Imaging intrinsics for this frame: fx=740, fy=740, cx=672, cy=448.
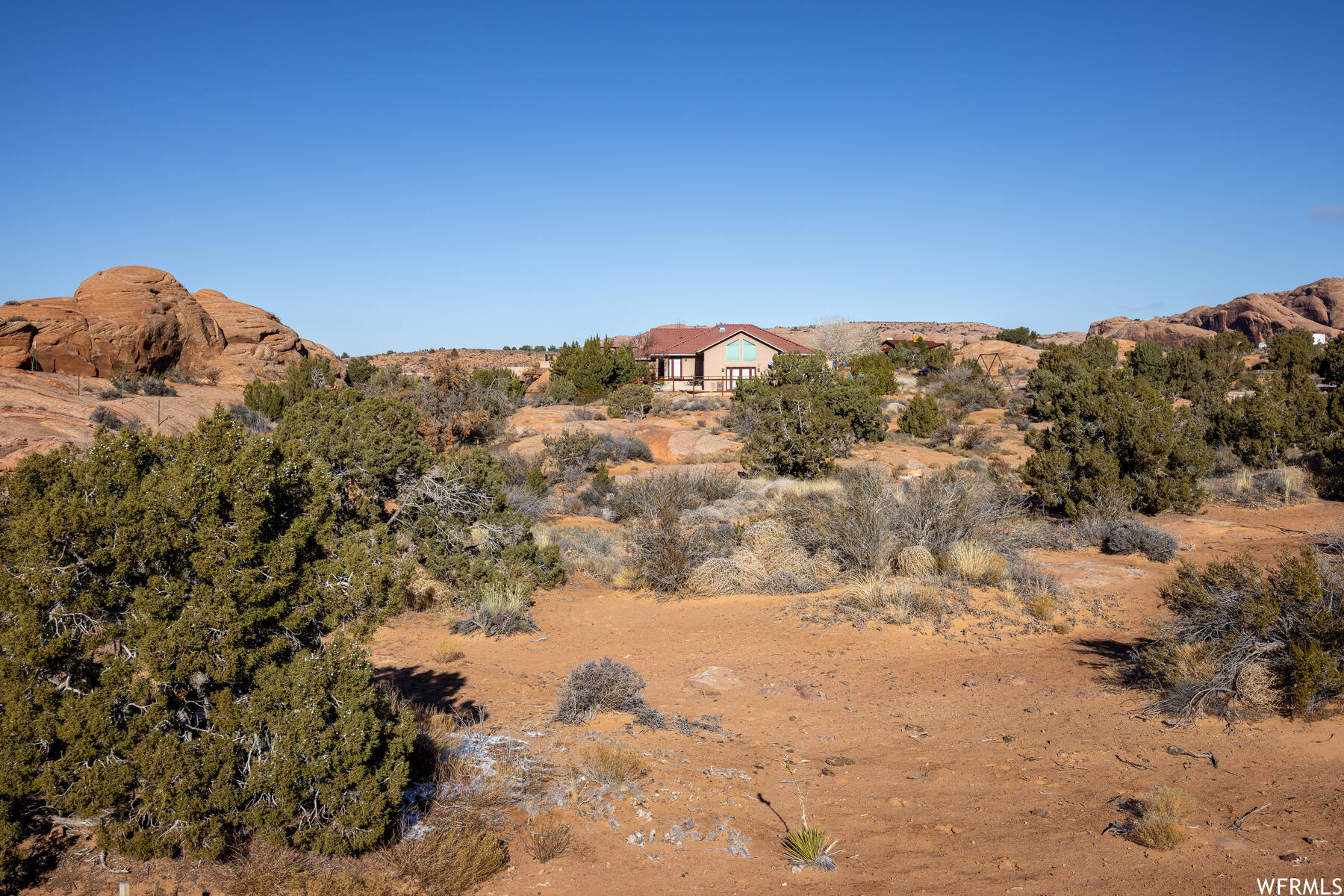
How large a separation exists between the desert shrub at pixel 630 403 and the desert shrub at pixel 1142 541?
19.6 meters

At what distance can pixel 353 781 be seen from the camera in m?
3.92

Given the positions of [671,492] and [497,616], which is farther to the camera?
[671,492]

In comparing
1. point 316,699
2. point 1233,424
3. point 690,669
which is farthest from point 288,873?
point 1233,424

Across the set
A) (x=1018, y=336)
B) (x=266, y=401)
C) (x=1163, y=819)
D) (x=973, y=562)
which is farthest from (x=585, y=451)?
(x=1018, y=336)

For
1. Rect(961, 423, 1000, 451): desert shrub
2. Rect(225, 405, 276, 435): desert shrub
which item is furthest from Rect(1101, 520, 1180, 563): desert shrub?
Rect(225, 405, 276, 435): desert shrub

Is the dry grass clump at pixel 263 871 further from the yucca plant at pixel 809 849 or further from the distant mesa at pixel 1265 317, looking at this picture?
the distant mesa at pixel 1265 317

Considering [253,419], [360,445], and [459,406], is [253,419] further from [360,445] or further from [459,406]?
[360,445]

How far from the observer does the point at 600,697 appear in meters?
6.53

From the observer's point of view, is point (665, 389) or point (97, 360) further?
Answer: point (665, 389)

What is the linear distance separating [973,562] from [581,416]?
63.8 ft

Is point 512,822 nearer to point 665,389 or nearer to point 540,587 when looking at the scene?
point 540,587

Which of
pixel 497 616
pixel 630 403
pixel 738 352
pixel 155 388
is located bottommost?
pixel 497 616

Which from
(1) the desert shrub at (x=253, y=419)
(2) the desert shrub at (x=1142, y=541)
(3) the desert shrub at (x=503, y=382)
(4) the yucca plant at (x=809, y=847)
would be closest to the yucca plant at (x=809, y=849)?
(4) the yucca plant at (x=809, y=847)

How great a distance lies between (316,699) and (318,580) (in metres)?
0.70
